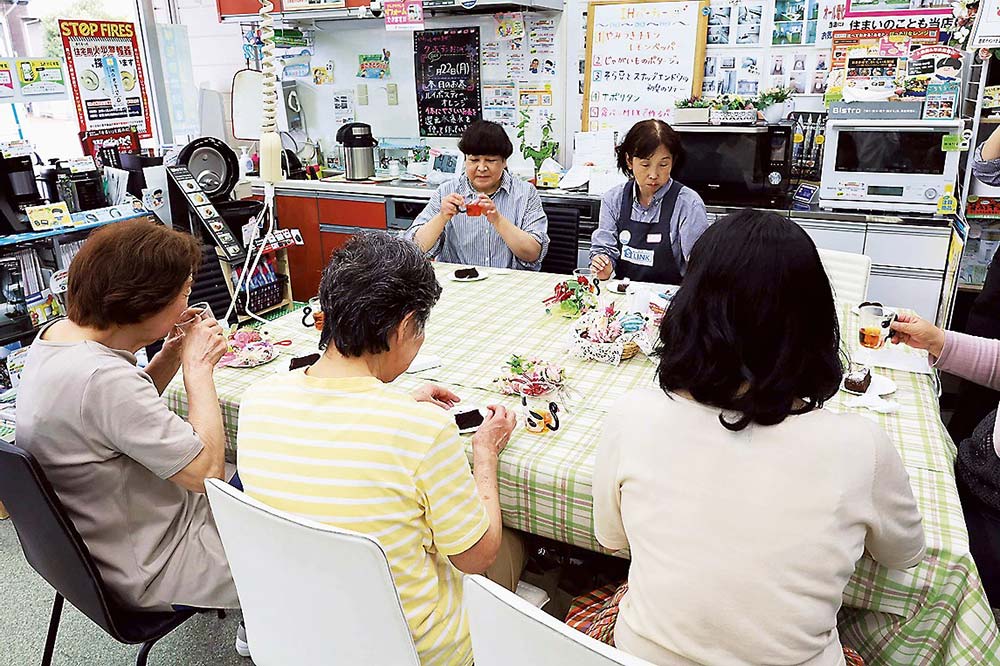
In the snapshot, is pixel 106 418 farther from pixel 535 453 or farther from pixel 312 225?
pixel 312 225

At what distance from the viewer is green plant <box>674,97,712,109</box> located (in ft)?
12.5

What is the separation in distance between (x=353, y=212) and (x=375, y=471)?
3.63m

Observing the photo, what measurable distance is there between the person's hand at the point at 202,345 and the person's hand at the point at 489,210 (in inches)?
51.8

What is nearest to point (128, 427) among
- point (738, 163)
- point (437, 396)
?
point (437, 396)

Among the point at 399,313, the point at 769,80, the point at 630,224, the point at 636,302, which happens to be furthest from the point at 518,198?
the point at 399,313

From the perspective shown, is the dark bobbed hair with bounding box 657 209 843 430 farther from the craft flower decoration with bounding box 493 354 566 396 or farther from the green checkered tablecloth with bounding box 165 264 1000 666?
the craft flower decoration with bounding box 493 354 566 396

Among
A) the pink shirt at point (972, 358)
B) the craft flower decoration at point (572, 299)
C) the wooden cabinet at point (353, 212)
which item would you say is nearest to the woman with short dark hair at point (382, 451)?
the craft flower decoration at point (572, 299)

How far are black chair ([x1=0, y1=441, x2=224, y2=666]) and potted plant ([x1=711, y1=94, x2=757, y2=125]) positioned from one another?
3174 mm

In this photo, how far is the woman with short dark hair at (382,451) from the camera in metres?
1.17

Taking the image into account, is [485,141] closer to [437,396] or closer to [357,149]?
[437,396]

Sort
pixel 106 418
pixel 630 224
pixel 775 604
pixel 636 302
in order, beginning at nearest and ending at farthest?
1. pixel 775 604
2. pixel 106 418
3. pixel 636 302
4. pixel 630 224

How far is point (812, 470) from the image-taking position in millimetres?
1020

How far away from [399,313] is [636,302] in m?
1.17

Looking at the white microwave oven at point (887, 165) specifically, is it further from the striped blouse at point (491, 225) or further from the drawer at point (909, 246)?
the striped blouse at point (491, 225)
